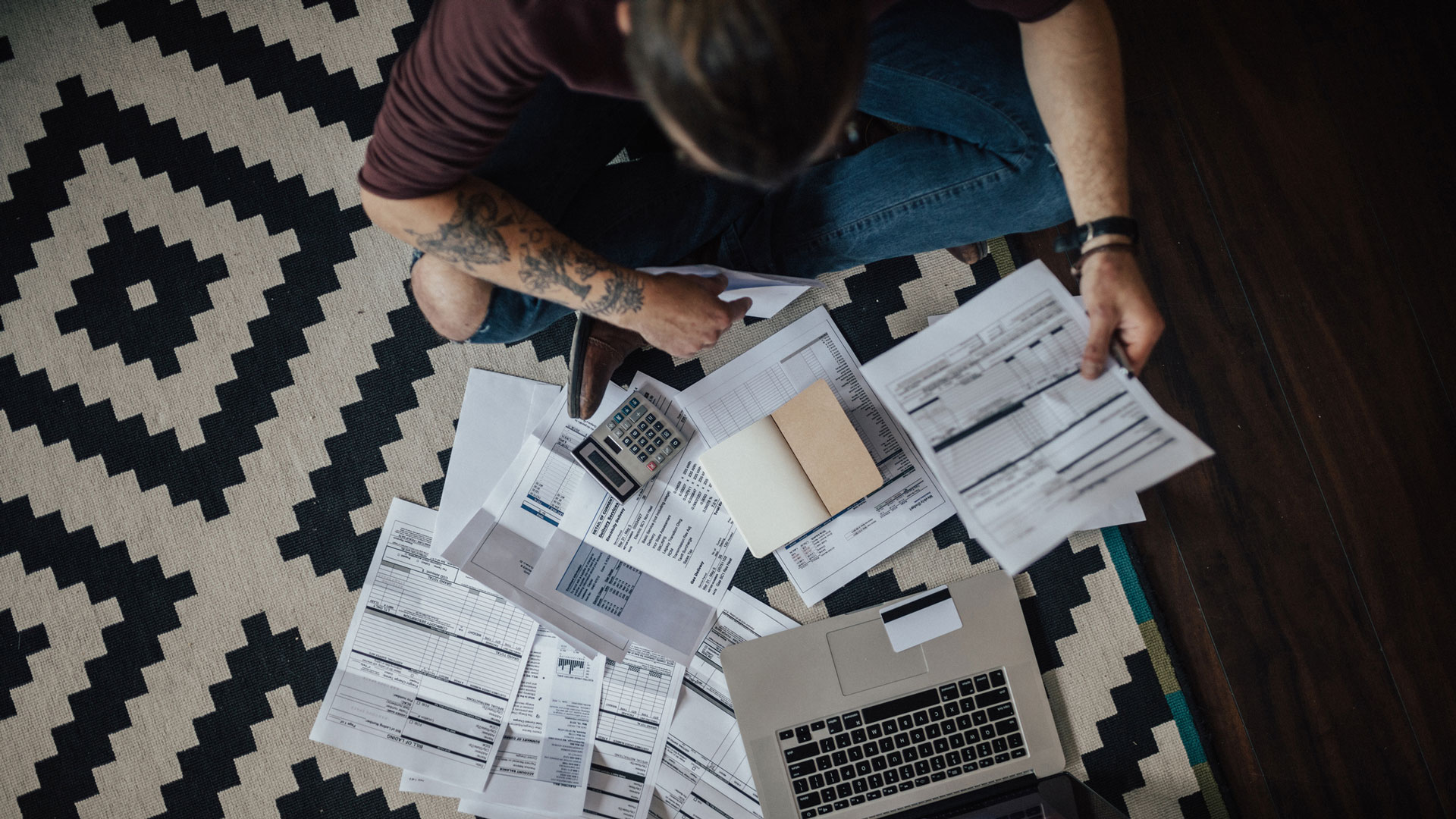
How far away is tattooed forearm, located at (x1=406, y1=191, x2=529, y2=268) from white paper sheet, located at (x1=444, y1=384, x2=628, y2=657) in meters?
0.32

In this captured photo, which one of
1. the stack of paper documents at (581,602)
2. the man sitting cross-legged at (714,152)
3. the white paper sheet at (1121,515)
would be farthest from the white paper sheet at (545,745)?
the white paper sheet at (1121,515)

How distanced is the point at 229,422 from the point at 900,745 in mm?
1026

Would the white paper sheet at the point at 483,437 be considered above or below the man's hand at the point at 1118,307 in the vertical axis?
above

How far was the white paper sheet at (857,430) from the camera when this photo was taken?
1.08 metres

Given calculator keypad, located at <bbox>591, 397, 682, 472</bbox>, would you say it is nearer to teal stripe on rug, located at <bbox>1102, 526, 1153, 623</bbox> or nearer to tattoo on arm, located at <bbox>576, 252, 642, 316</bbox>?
tattoo on arm, located at <bbox>576, 252, 642, 316</bbox>

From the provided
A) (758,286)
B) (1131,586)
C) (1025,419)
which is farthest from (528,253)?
(1131,586)

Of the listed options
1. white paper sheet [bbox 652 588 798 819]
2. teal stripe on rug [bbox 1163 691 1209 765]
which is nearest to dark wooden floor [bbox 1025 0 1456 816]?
teal stripe on rug [bbox 1163 691 1209 765]

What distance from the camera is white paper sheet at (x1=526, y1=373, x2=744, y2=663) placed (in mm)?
1072

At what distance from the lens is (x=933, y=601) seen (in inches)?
41.8

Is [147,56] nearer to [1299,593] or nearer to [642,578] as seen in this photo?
[642,578]

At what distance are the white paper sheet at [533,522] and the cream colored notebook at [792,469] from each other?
0.20m

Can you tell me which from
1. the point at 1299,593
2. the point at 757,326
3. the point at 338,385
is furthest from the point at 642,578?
the point at 1299,593

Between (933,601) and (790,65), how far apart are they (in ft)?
2.49

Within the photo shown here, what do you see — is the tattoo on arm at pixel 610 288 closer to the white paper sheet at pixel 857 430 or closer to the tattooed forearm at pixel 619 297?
the tattooed forearm at pixel 619 297
